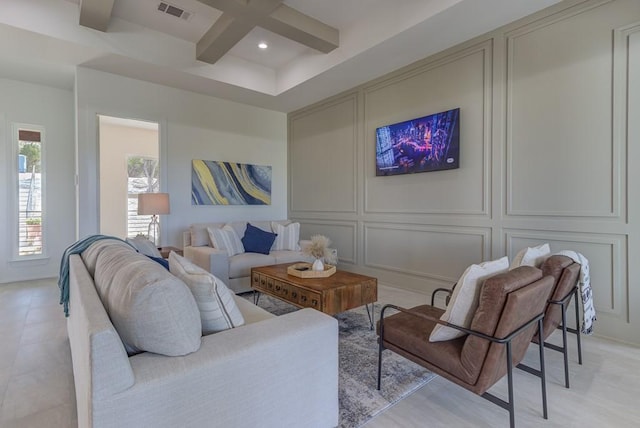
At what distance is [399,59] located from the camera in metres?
3.76

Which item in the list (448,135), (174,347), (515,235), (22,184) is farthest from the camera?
(22,184)

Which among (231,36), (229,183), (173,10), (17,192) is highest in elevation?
(173,10)

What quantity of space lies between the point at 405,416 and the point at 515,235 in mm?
2276

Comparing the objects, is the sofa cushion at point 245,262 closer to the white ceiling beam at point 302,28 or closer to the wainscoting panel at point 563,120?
the white ceiling beam at point 302,28

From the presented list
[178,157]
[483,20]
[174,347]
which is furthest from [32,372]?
[483,20]

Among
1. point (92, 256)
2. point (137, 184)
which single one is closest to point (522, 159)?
point (92, 256)

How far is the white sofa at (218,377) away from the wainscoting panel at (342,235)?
3.41m

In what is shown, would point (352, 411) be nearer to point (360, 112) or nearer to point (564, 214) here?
point (564, 214)

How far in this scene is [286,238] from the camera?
4.56 metres

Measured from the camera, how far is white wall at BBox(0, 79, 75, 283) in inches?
173

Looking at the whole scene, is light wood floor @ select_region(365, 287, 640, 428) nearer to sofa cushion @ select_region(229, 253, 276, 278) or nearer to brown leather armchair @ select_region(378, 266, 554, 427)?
brown leather armchair @ select_region(378, 266, 554, 427)

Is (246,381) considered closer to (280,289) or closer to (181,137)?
(280,289)

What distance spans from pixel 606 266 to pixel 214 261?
3698 millimetres

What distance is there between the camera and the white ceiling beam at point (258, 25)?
119 inches
